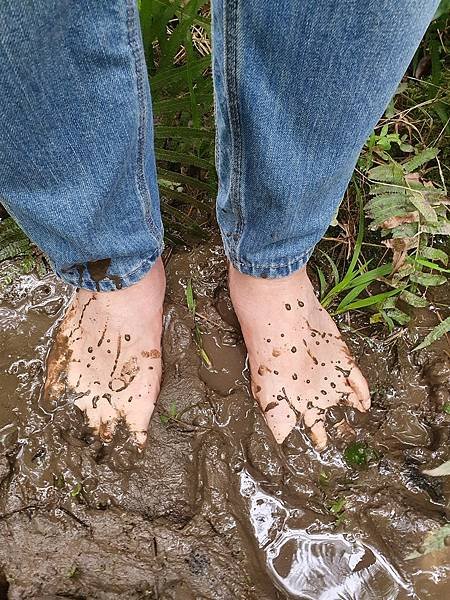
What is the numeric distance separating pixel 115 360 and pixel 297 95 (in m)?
0.86

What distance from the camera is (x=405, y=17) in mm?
823

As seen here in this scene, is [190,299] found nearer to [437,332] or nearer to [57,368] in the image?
[57,368]

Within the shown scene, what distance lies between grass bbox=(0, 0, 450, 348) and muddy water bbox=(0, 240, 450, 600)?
0.15 metres

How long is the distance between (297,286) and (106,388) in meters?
0.56

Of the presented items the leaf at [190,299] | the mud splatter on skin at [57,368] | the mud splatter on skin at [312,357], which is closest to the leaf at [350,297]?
the mud splatter on skin at [312,357]

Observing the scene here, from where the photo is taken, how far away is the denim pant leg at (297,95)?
0.82m

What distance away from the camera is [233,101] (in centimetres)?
98

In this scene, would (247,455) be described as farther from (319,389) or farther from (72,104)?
(72,104)

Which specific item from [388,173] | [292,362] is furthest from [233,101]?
[388,173]

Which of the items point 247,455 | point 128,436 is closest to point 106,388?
point 128,436

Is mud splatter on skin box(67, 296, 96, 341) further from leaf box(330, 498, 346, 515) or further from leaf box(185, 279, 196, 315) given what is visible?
leaf box(330, 498, 346, 515)

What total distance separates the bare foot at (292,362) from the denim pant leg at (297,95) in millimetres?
258

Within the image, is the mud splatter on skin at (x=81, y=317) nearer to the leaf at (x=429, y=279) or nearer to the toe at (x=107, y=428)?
the toe at (x=107, y=428)

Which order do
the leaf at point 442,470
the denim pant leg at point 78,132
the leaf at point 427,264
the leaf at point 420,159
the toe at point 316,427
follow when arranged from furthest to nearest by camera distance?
the leaf at point 420,159
the leaf at point 427,264
the toe at point 316,427
the leaf at point 442,470
the denim pant leg at point 78,132
